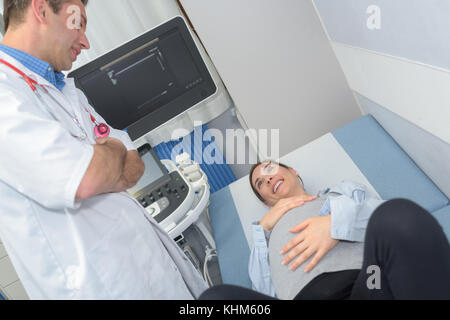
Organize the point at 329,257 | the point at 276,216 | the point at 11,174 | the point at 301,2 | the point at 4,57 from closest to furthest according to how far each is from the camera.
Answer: the point at 11,174 < the point at 4,57 < the point at 329,257 < the point at 276,216 < the point at 301,2

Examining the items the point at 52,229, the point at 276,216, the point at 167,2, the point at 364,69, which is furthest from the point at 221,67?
the point at 52,229

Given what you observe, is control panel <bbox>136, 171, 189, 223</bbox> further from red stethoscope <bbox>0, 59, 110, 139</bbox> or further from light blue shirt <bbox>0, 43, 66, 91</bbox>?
light blue shirt <bbox>0, 43, 66, 91</bbox>

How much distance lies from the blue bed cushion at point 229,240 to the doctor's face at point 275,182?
0.23 m

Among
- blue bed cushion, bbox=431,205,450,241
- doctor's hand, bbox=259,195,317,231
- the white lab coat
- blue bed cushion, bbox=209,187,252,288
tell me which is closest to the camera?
the white lab coat

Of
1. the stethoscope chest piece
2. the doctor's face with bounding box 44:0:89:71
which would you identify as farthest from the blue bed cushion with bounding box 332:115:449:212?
the doctor's face with bounding box 44:0:89:71

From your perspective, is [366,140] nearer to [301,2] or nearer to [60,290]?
[301,2]

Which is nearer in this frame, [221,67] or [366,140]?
[366,140]

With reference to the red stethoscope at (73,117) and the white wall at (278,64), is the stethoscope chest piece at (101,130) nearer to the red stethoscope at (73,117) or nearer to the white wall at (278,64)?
the red stethoscope at (73,117)

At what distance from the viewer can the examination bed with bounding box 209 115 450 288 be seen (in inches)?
59.1

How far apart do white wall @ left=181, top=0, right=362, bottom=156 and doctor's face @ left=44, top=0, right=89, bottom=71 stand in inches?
37.1

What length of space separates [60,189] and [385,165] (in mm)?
1356

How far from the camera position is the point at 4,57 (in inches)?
38.1

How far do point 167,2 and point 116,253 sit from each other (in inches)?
64.6

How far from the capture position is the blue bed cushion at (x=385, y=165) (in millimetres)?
1457
